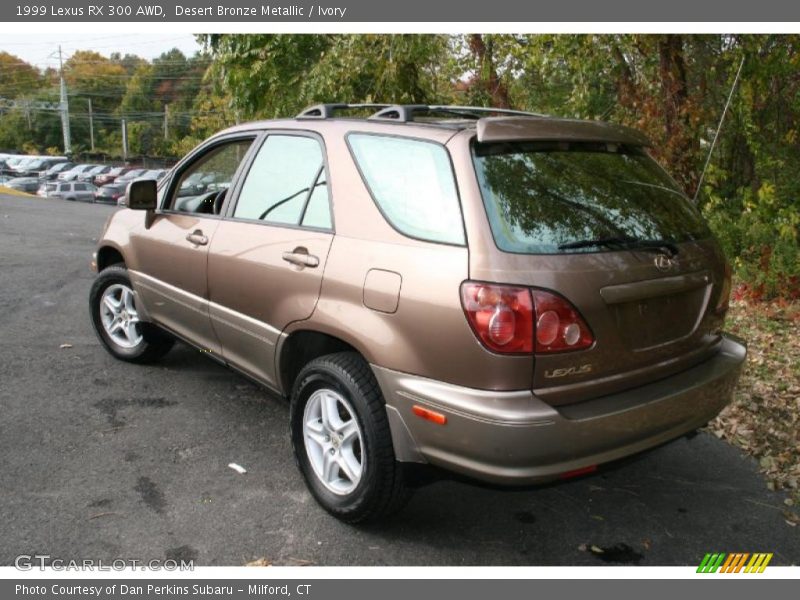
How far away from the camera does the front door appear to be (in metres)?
4.08

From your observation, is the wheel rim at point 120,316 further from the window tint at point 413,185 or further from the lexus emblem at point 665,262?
the lexus emblem at point 665,262

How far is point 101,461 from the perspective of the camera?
369cm

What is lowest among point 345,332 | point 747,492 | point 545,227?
point 747,492

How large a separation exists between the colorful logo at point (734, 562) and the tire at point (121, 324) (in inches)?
144

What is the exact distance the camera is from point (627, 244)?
284 cm

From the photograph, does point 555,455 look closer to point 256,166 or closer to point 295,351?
point 295,351

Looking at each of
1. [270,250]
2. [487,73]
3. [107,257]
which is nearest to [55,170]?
[487,73]

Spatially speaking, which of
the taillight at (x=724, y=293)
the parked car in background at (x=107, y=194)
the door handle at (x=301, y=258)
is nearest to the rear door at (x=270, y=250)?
the door handle at (x=301, y=258)

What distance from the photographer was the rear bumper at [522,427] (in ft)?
8.29

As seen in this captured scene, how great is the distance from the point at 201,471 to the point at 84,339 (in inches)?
108

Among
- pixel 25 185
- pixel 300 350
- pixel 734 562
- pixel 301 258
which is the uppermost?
pixel 301 258

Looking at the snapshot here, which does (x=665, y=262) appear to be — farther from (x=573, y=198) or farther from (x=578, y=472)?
(x=578, y=472)

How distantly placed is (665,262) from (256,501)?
215 centimetres

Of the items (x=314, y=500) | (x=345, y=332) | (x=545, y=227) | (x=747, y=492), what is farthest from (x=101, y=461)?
(x=747, y=492)
